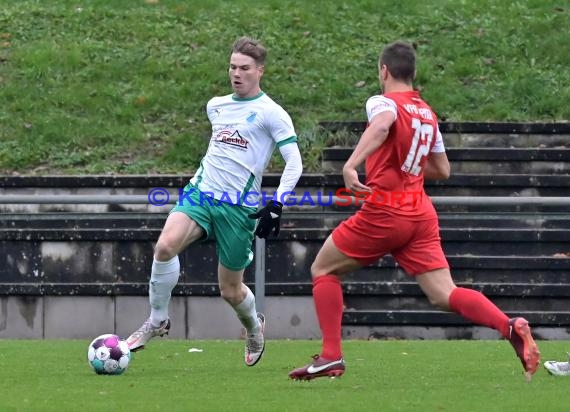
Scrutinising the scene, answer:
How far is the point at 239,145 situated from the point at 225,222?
0.52 m

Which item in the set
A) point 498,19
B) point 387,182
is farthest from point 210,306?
point 498,19

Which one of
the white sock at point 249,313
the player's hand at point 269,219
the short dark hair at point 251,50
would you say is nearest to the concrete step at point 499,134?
the white sock at point 249,313

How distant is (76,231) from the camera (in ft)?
44.2

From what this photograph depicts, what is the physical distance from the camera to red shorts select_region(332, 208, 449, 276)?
7836mm

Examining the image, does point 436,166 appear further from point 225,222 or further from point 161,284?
point 161,284

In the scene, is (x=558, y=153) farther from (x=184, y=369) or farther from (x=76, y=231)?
(x=184, y=369)

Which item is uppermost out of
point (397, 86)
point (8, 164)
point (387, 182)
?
point (397, 86)

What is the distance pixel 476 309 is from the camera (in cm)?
781

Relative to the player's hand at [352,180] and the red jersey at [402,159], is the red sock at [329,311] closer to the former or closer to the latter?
the red jersey at [402,159]

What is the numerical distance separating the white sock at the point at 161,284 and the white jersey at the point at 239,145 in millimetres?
557

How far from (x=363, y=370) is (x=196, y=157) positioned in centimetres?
726

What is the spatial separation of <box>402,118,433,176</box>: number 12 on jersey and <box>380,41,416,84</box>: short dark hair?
0.29m

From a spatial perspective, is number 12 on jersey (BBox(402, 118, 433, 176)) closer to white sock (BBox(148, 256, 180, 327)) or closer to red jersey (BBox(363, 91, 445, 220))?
red jersey (BBox(363, 91, 445, 220))

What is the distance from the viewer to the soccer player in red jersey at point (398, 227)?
780 centimetres
